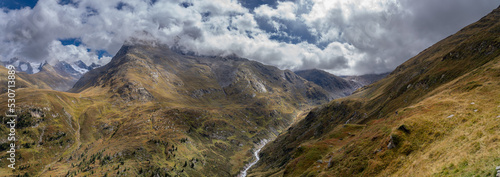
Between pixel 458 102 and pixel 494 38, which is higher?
pixel 494 38

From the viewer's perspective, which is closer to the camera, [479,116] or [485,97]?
[479,116]

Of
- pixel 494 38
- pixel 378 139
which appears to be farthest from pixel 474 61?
pixel 378 139

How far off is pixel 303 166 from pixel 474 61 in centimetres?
11795

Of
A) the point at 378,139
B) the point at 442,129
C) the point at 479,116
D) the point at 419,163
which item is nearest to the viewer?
the point at 419,163

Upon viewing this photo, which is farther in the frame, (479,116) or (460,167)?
(479,116)

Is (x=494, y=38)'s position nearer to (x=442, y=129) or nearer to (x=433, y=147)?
(x=442, y=129)

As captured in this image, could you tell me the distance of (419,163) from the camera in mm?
39125

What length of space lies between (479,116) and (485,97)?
20.8 meters

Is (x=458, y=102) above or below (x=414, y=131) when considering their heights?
above

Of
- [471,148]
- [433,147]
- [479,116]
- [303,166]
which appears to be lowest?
[303,166]

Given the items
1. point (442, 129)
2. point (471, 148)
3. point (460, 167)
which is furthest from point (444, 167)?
point (442, 129)

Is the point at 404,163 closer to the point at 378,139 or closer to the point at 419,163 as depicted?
the point at 419,163

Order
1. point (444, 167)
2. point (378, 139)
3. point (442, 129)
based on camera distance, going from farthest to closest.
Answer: point (378, 139)
point (442, 129)
point (444, 167)

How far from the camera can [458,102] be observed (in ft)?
195
